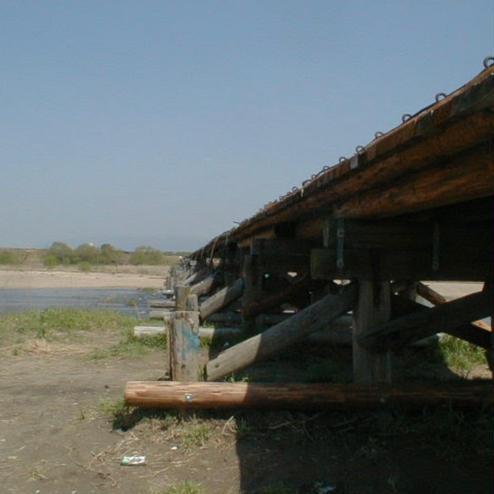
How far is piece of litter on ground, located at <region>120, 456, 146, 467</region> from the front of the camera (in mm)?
4180

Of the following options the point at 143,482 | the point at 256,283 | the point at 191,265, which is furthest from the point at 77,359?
the point at 191,265

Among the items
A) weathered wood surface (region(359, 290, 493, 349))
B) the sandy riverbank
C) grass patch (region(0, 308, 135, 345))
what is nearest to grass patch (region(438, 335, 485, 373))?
weathered wood surface (region(359, 290, 493, 349))

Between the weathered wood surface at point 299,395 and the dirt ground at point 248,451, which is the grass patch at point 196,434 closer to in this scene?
the dirt ground at point 248,451

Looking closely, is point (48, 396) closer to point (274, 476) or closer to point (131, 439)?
point (131, 439)

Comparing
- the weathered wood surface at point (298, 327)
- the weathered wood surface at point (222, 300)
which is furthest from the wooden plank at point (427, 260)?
the weathered wood surface at point (222, 300)

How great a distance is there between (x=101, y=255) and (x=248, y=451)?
7024 cm

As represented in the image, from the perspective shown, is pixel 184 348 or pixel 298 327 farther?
pixel 184 348

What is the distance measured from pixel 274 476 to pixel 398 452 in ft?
3.03

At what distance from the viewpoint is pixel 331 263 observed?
4562 mm

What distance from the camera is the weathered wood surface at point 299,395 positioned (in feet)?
15.0

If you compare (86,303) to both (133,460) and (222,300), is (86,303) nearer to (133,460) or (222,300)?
(222,300)

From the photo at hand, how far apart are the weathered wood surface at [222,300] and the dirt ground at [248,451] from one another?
456cm

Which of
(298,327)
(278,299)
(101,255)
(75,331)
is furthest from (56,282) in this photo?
(298,327)

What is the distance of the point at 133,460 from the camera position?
421 cm
